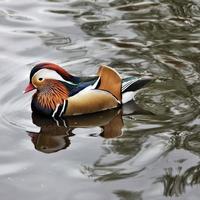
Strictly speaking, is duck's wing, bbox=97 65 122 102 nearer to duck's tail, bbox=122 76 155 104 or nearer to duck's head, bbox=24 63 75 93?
duck's tail, bbox=122 76 155 104

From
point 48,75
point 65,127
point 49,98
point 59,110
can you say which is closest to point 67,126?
point 65,127

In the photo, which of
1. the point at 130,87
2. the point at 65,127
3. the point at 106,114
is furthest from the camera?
the point at 130,87

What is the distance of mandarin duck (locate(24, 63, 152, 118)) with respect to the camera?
22.1 ft

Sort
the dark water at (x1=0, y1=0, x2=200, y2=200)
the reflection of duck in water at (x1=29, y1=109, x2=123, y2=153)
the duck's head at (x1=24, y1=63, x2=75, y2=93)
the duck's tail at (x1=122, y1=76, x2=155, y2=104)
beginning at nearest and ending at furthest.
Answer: the dark water at (x1=0, y1=0, x2=200, y2=200), the reflection of duck in water at (x1=29, y1=109, x2=123, y2=153), the duck's head at (x1=24, y1=63, x2=75, y2=93), the duck's tail at (x1=122, y1=76, x2=155, y2=104)

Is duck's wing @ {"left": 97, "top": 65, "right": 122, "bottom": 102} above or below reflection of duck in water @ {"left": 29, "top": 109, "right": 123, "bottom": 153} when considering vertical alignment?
above

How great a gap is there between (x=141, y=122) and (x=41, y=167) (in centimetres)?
116

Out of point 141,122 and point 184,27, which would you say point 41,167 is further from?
point 184,27

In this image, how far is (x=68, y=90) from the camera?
677 cm

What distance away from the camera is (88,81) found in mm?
6824

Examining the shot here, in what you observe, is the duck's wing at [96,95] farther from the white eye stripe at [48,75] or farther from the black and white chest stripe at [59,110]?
the white eye stripe at [48,75]

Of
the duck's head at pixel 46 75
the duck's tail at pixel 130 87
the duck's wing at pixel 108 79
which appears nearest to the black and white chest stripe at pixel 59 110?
the duck's head at pixel 46 75

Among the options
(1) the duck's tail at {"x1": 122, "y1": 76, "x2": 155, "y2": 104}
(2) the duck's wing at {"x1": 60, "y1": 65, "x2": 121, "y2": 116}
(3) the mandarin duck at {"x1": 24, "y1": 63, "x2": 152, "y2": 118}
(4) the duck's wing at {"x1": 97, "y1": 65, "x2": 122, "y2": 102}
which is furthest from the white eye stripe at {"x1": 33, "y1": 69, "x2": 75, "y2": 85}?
(1) the duck's tail at {"x1": 122, "y1": 76, "x2": 155, "y2": 104}

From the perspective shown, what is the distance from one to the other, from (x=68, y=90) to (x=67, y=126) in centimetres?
33

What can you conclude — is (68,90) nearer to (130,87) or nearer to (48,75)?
(48,75)
